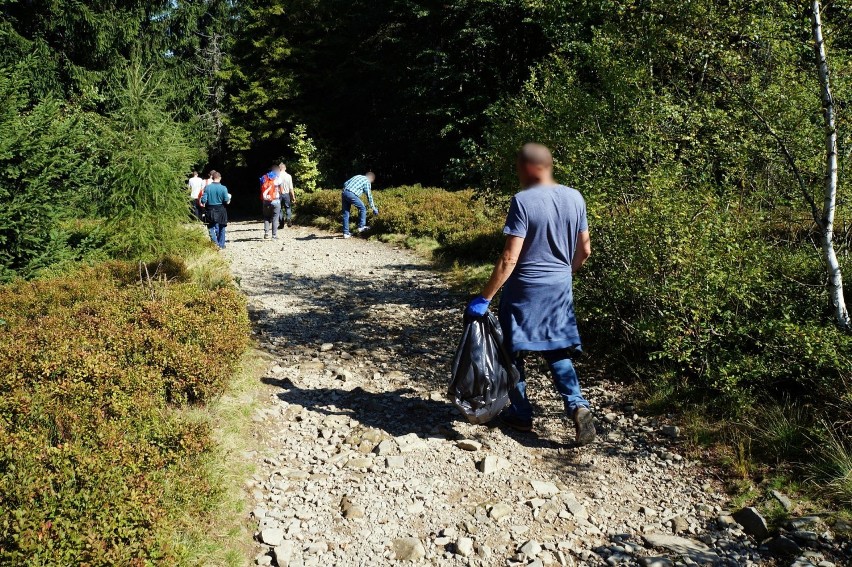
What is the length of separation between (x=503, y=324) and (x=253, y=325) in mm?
4169

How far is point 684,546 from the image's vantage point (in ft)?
10.5

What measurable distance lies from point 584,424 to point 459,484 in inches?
36.6

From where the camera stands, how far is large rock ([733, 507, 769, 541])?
128 inches

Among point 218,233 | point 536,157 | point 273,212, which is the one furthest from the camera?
point 273,212

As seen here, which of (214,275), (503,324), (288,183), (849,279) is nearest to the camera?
(503,324)

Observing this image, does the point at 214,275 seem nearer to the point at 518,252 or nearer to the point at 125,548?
the point at 518,252

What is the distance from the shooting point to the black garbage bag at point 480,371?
4.04 meters

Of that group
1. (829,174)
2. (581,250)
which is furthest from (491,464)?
(829,174)

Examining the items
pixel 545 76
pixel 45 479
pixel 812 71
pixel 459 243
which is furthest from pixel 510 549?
pixel 459 243

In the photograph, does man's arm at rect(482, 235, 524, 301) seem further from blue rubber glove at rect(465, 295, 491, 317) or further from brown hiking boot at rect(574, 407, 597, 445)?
brown hiking boot at rect(574, 407, 597, 445)

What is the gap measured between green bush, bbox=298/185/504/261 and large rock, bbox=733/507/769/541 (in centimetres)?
723

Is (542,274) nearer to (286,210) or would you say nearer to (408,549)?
→ (408,549)

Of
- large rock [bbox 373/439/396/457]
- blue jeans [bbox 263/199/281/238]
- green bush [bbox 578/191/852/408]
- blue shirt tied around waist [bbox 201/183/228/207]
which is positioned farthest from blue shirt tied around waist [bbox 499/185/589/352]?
blue jeans [bbox 263/199/281/238]

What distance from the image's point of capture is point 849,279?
17.0 feet
